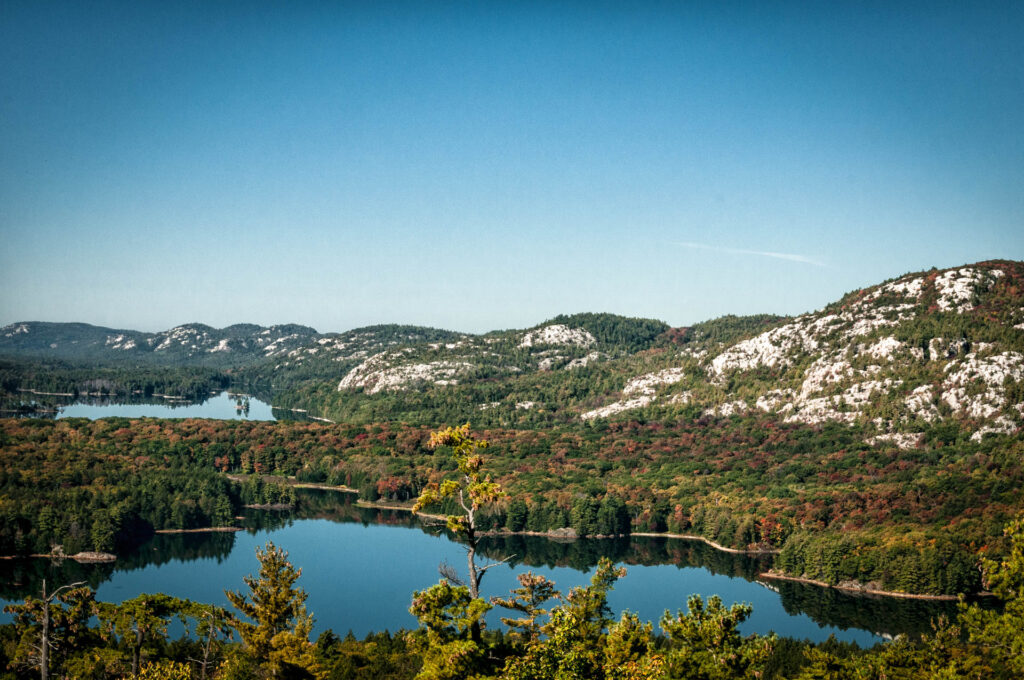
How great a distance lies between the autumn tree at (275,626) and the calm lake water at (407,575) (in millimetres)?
37165

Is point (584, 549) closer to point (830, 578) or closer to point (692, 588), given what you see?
point (692, 588)

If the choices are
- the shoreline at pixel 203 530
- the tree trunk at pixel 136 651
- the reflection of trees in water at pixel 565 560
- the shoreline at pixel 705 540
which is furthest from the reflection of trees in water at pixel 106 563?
the shoreline at pixel 705 540

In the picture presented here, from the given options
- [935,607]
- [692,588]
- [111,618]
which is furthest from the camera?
[692,588]

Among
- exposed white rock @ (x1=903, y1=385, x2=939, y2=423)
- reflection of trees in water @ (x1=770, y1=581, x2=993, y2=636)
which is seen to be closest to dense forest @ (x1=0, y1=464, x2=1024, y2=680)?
reflection of trees in water @ (x1=770, y1=581, x2=993, y2=636)

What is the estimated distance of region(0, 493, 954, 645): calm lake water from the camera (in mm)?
92438

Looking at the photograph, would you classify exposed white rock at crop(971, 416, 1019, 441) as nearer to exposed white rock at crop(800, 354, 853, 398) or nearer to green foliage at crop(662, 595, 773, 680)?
A: exposed white rock at crop(800, 354, 853, 398)

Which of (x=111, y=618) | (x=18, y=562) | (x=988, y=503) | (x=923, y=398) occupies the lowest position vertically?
(x=18, y=562)

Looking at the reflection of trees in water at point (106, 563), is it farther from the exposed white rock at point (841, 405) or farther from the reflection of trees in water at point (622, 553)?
the exposed white rock at point (841, 405)

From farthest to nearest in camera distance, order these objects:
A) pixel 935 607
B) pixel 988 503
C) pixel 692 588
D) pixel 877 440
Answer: pixel 877 440
pixel 988 503
pixel 692 588
pixel 935 607

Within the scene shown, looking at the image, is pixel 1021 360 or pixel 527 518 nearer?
pixel 527 518

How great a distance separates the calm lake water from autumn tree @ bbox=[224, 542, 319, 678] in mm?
37165

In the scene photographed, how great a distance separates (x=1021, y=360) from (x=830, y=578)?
85333 millimetres

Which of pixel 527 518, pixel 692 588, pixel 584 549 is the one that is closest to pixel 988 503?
pixel 692 588

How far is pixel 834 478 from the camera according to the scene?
140250 millimetres
